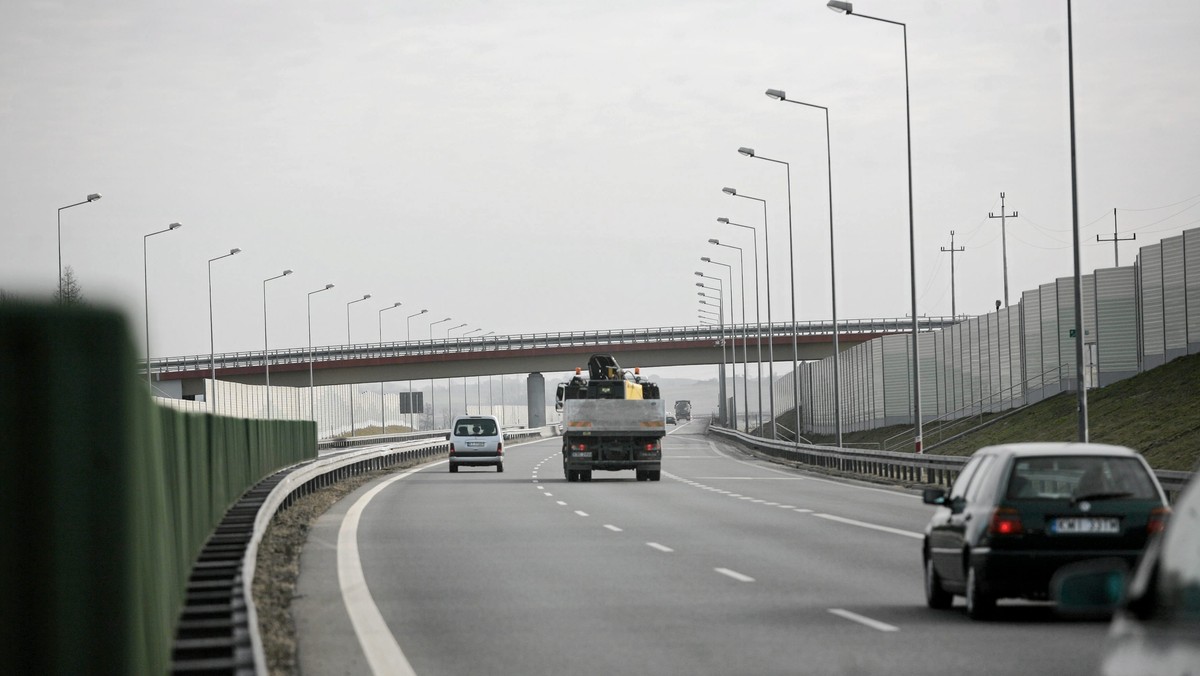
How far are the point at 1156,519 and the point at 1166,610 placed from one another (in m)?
9.50

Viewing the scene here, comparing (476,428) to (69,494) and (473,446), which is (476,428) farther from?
(69,494)

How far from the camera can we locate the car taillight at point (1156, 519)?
13648 millimetres

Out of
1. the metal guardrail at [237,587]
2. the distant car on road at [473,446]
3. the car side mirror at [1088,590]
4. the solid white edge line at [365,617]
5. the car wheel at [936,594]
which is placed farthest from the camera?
the distant car on road at [473,446]

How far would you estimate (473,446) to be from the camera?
55.8 metres

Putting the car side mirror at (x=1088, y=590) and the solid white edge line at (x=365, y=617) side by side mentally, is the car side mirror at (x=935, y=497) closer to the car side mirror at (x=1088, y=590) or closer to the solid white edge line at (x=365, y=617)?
the solid white edge line at (x=365, y=617)

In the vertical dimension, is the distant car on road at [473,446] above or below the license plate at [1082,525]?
below

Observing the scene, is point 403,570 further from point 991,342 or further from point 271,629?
→ point 991,342

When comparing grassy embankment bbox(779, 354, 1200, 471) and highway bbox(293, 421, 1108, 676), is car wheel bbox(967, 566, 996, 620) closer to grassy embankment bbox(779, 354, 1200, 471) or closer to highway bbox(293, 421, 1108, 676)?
highway bbox(293, 421, 1108, 676)

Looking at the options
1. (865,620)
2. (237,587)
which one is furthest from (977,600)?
(237,587)

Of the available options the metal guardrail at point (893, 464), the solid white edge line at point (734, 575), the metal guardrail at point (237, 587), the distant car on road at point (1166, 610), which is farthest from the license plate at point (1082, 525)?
the metal guardrail at point (893, 464)

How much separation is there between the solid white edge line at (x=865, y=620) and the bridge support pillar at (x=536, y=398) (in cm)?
11676

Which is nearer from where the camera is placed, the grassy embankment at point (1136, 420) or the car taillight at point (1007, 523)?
the car taillight at point (1007, 523)

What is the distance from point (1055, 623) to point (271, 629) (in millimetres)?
5791

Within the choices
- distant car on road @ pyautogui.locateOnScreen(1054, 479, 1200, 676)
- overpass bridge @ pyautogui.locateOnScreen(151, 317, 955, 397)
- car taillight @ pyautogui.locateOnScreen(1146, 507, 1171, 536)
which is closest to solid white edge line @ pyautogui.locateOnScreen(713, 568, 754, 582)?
car taillight @ pyautogui.locateOnScreen(1146, 507, 1171, 536)
